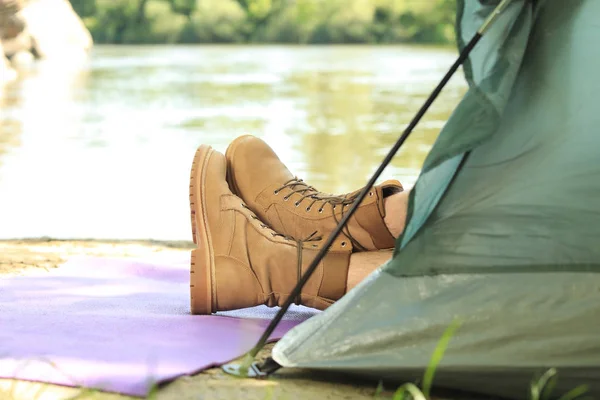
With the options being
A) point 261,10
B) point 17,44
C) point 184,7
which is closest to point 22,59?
point 17,44

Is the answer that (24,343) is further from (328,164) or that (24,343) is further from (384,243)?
(328,164)

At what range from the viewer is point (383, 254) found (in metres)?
1.27

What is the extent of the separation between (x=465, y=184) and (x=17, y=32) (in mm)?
9883

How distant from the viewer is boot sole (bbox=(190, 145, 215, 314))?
1.26 m

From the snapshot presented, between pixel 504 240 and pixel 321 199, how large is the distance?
0.38 metres

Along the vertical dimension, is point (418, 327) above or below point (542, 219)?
below

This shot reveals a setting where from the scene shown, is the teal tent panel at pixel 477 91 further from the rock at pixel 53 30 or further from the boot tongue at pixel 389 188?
the rock at pixel 53 30

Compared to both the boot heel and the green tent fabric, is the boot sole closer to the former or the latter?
the boot heel

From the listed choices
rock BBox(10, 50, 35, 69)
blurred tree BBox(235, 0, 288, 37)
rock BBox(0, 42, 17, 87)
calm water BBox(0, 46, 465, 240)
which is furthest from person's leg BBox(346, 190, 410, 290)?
blurred tree BBox(235, 0, 288, 37)

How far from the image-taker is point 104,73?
8.38m

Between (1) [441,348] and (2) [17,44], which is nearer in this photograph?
(1) [441,348]

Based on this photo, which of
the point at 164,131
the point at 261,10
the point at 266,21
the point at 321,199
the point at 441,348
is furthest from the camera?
the point at 266,21

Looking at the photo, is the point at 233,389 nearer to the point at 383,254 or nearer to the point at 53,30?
the point at 383,254

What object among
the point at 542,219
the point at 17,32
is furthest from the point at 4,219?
the point at 17,32
